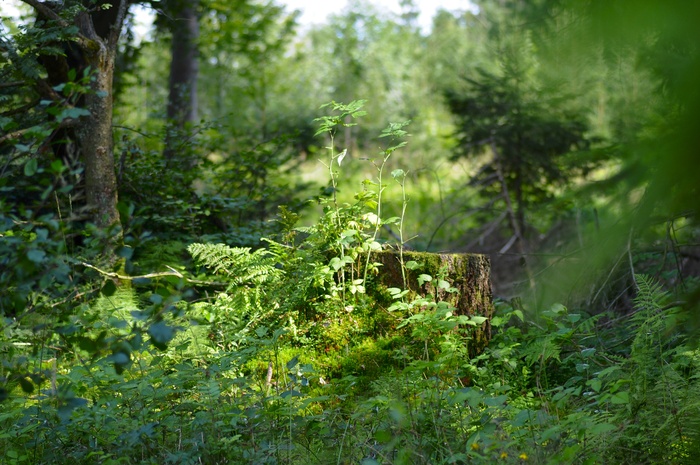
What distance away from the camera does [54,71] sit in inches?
229

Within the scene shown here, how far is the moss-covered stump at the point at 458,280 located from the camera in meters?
4.56

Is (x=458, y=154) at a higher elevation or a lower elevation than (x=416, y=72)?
→ lower

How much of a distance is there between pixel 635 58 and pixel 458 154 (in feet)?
26.4

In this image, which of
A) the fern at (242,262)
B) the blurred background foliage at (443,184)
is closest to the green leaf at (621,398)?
the blurred background foliage at (443,184)

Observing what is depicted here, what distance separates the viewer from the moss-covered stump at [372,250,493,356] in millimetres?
4562

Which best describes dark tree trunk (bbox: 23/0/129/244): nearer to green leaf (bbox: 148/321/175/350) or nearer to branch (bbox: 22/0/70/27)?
branch (bbox: 22/0/70/27)

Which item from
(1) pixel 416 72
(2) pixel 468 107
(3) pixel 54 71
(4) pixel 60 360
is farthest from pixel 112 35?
(1) pixel 416 72

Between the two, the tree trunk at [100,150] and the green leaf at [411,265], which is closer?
the green leaf at [411,265]

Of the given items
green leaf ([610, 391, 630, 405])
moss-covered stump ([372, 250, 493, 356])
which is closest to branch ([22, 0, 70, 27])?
moss-covered stump ([372, 250, 493, 356])

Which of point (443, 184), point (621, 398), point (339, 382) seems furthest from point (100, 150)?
point (443, 184)

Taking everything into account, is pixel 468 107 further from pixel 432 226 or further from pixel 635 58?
pixel 635 58

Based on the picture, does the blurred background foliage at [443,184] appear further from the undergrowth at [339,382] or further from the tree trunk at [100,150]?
the tree trunk at [100,150]

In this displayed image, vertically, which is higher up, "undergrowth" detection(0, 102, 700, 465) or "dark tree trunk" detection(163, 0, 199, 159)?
"dark tree trunk" detection(163, 0, 199, 159)

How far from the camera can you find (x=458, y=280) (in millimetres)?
4602
